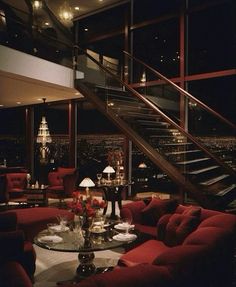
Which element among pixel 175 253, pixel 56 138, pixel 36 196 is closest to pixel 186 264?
pixel 175 253

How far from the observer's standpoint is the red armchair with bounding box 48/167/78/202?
339 inches

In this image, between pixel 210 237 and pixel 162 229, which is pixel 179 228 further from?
pixel 210 237

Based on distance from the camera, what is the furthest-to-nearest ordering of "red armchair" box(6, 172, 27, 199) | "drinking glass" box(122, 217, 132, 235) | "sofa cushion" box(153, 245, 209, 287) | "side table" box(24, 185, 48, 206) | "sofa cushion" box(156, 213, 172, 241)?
1. "red armchair" box(6, 172, 27, 199)
2. "side table" box(24, 185, 48, 206)
3. "sofa cushion" box(156, 213, 172, 241)
4. "drinking glass" box(122, 217, 132, 235)
5. "sofa cushion" box(153, 245, 209, 287)

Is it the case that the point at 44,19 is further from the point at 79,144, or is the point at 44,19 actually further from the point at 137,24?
the point at 79,144

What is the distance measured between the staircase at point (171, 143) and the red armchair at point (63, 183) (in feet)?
7.46

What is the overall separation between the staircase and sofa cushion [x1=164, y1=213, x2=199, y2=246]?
1527 mm

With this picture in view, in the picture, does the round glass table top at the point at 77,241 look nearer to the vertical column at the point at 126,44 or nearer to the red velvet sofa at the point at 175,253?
the red velvet sofa at the point at 175,253

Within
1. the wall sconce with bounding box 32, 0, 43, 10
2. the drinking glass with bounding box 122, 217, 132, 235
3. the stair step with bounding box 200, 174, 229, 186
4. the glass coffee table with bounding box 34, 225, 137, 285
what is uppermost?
the wall sconce with bounding box 32, 0, 43, 10

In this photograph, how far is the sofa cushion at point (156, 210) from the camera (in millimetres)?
4676

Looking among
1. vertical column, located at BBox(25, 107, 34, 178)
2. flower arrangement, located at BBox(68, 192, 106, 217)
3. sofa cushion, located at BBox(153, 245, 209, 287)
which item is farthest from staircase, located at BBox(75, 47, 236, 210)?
Answer: vertical column, located at BBox(25, 107, 34, 178)

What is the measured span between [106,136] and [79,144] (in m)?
1.22

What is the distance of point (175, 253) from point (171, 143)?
436 cm

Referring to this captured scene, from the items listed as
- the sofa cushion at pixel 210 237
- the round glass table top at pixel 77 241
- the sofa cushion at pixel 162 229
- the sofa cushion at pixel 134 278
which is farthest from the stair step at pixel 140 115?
the sofa cushion at pixel 134 278

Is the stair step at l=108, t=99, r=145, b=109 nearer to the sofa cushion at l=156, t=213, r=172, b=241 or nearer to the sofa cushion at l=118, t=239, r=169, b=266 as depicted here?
the sofa cushion at l=156, t=213, r=172, b=241
